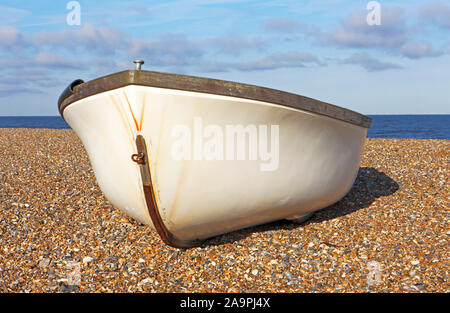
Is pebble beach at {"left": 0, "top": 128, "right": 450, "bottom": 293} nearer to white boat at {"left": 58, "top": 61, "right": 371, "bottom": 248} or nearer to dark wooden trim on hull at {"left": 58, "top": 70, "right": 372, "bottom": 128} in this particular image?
white boat at {"left": 58, "top": 61, "right": 371, "bottom": 248}

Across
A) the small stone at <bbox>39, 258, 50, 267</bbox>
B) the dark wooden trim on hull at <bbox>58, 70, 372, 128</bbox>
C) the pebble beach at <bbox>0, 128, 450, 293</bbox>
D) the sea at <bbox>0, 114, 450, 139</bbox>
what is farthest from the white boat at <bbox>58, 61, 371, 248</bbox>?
the sea at <bbox>0, 114, 450, 139</bbox>

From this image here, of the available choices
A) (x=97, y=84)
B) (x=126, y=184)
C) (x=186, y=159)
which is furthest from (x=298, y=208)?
(x=97, y=84)

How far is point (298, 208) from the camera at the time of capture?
418 centimetres

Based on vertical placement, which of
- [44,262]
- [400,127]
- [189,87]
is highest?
[189,87]

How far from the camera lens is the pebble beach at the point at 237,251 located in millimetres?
3566

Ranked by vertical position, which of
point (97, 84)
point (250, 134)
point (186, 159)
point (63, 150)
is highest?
point (97, 84)

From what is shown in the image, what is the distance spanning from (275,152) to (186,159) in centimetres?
84

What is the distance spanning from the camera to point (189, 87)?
2.97 m

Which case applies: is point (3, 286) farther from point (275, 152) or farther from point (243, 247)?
point (275, 152)

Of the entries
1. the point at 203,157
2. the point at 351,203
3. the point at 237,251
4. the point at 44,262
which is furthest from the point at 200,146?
the point at 351,203

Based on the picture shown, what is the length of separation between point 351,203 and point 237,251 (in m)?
2.18

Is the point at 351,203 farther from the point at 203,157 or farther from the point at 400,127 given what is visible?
the point at 400,127

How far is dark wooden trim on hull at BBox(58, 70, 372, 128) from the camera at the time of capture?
2.92 m

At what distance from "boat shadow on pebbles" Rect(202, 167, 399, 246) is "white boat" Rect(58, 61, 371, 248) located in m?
0.40
